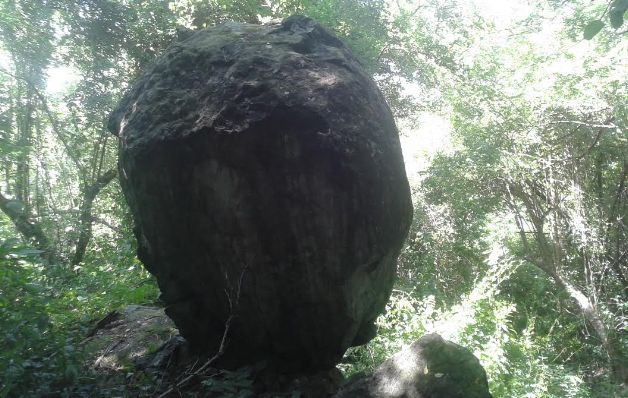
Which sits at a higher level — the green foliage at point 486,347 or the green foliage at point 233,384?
the green foliage at point 233,384

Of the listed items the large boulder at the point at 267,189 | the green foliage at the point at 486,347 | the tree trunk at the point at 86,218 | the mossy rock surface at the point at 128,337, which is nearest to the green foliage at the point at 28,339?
the mossy rock surface at the point at 128,337

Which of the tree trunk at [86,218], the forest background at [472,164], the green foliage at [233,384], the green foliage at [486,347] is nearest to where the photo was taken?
the green foliage at [233,384]

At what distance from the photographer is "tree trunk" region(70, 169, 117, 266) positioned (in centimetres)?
1145

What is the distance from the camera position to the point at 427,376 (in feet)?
12.0

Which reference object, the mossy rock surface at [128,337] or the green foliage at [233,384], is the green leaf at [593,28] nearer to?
the green foliage at [233,384]

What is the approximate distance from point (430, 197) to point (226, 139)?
7.54 meters

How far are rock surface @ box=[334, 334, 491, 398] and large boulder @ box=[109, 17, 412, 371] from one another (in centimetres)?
69

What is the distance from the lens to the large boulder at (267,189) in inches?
156

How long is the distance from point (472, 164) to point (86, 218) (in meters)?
9.11

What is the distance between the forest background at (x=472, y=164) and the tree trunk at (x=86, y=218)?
51 millimetres

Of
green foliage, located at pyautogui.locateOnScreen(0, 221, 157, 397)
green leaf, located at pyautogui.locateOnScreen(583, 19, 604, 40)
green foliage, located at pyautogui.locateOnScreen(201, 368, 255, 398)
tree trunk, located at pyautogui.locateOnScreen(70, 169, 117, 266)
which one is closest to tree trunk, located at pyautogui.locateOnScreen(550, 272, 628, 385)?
green foliage, located at pyautogui.locateOnScreen(201, 368, 255, 398)

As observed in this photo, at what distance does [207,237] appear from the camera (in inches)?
172

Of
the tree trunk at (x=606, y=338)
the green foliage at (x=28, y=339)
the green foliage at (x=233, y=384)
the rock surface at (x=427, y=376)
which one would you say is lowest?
the tree trunk at (x=606, y=338)

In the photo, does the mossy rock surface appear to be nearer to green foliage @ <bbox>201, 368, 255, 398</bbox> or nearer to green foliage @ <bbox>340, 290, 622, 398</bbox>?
green foliage @ <bbox>201, 368, 255, 398</bbox>
